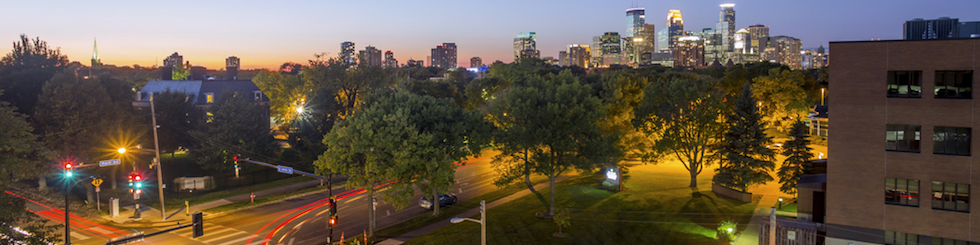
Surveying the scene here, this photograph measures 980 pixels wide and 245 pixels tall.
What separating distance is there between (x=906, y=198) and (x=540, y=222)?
74.3 feet

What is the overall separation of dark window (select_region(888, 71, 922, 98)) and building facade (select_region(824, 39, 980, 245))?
4cm

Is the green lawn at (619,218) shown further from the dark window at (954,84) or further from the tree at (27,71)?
the tree at (27,71)

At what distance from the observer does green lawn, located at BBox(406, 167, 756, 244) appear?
121 feet

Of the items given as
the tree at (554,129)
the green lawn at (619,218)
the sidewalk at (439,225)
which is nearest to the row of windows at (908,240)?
the green lawn at (619,218)

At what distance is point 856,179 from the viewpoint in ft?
93.0

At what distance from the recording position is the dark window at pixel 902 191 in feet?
88.9

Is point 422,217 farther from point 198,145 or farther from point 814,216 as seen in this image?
point 198,145

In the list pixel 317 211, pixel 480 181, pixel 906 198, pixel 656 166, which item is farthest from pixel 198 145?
pixel 906 198

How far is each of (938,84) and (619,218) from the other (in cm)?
2138

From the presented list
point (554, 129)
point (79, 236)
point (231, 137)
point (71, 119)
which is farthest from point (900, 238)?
point (71, 119)

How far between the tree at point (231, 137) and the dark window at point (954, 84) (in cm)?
6089

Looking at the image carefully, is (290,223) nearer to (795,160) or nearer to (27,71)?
(795,160)

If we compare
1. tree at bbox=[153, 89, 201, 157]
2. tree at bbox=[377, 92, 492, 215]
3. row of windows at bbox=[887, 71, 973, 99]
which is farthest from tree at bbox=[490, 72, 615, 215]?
tree at bbox=[153, 89, 201, 157]

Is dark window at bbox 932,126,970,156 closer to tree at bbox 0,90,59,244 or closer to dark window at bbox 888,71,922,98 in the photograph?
dark window at bbox 888,71,922,98
